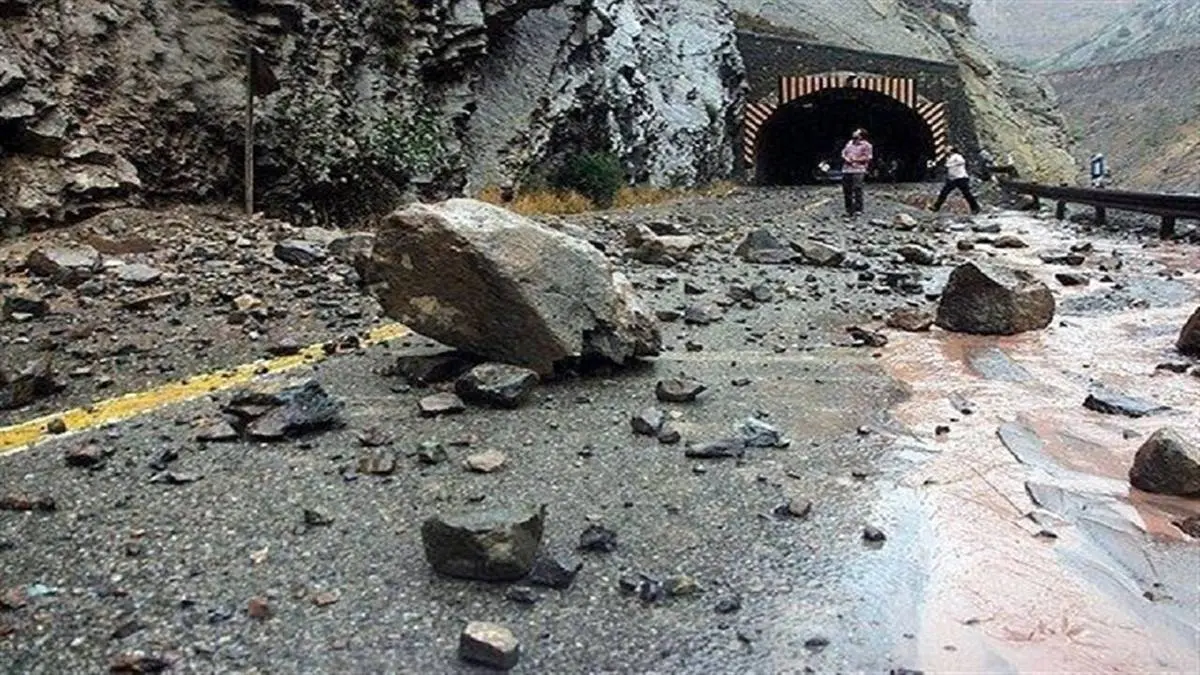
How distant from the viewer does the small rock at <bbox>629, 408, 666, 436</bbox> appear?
15.0ft

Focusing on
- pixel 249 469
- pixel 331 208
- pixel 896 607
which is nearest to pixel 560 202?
pixel 331 208

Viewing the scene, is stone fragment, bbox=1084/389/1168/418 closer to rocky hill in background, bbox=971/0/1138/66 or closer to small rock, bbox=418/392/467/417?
small rock, bbox=418/392/467/417

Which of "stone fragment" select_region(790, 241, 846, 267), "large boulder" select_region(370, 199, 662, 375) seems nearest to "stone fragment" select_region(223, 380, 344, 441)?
"large boulder" select_region(370, 199, 662, 375)

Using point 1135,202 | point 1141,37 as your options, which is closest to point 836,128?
point 1135,202

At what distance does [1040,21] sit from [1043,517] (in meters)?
130

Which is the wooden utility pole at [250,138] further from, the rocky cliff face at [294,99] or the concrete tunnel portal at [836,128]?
the concrete tunnel portal at [836,128]

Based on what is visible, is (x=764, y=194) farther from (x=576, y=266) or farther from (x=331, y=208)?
(x=576, y=266)

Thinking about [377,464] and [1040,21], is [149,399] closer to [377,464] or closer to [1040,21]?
[377,464]

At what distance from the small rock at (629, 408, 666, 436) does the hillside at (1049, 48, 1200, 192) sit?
47.7 meters

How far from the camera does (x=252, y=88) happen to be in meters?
10.8

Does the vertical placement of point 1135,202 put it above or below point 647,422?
above

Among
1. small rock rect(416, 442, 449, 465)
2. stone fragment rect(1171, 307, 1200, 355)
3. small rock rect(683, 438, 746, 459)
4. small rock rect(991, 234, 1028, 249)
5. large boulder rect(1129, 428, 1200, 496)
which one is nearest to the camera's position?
large boulder rect(1129, 428, 1200, 496)

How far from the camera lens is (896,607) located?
2973 millimetres

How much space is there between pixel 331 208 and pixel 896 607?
10954mm
